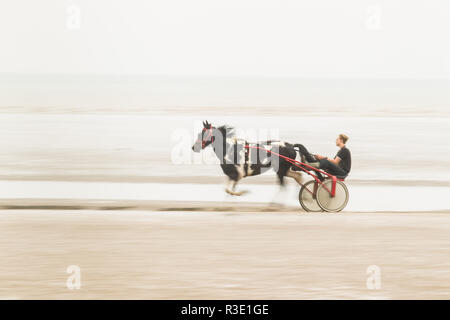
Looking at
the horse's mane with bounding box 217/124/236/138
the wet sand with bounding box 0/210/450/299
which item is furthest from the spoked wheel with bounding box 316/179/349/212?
the horse's mane with bounding box 217/124/236/138

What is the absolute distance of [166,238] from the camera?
7.96 meters

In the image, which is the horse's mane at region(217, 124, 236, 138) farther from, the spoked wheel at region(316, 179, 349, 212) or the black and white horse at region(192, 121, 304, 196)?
the spoked wheel at region(316, 179, 349, 212)

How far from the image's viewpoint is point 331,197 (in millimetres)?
10031

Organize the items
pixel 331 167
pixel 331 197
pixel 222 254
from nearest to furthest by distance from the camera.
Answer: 1. pixel 222 254
2. pixel 331 167
3. pixel 331 197

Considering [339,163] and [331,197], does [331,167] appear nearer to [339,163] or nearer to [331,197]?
[339,163]

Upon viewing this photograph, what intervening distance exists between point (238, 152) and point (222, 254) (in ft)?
10.1

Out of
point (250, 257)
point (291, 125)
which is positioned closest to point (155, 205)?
point (250, 257)

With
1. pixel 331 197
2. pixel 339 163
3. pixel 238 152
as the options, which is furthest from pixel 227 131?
pixel 331 197

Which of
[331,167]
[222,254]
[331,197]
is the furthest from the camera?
[331,197]

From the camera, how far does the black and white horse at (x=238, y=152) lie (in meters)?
10.0

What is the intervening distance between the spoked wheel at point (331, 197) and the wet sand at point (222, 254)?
0.28m

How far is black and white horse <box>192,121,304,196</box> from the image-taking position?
10031mm

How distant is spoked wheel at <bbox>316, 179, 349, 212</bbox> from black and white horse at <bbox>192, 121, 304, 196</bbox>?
0.59 meters
